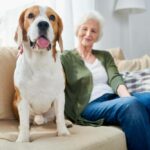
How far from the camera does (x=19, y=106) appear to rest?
1.66 m

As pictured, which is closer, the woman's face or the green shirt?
the green shirt

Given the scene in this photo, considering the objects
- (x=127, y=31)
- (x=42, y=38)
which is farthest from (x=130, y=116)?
(x=127, y=31)

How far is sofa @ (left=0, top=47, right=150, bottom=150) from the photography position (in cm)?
147

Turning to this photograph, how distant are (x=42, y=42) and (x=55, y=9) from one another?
4.25 ft

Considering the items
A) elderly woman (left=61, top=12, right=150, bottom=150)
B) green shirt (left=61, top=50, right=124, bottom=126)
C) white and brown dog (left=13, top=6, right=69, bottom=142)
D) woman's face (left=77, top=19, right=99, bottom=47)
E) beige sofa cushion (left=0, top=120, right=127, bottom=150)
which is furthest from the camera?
woman's face (left=77, top=19, right=99, bottom=47)

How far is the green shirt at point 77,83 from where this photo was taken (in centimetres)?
203

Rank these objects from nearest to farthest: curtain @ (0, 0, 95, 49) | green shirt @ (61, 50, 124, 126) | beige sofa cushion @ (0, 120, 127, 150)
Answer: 1. beige sofa cushion @ (0, 120, 127, 150)
2. green shirt @ (61, 50, 124, 126)
3. curtain @ (0, 0, 95, 49)

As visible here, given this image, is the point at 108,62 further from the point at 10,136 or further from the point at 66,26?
the point at 10,136

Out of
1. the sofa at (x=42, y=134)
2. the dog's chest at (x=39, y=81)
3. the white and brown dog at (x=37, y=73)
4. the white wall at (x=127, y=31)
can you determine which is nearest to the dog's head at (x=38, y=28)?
the white and brown dog at (x=37, y=73)

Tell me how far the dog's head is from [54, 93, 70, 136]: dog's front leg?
0.90 ft

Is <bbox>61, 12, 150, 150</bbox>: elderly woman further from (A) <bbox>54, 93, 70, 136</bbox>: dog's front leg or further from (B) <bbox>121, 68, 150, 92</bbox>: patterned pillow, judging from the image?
(A) <bbox>54, 93, 70, 136</bbox>: dog's front leg

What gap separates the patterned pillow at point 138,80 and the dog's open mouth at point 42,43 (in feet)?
2.73

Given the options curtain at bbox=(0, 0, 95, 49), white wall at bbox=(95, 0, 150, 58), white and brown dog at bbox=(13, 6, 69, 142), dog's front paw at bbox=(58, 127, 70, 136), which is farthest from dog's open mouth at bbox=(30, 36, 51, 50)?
white wall at bbox=(95, 0, 150, 58)

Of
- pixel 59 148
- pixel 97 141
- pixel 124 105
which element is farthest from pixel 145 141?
pixel 59 148
